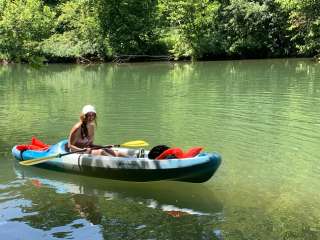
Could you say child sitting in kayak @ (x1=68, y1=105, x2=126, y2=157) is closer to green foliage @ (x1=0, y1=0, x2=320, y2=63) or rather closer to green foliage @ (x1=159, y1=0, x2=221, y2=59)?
green foliage @ (x1=0, y1=0, x2=320, y2=63)

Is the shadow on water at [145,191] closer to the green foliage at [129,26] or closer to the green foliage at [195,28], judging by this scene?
the green foliage at [195,28]

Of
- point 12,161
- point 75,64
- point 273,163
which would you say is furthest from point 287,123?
point 75,64

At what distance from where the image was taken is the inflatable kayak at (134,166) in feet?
25.2

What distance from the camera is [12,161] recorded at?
10133mm

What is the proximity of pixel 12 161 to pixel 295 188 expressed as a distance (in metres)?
5.49

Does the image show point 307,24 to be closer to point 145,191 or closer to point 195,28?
point 195,28

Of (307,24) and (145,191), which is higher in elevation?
(307,24)

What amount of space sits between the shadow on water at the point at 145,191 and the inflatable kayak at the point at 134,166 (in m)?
0.16

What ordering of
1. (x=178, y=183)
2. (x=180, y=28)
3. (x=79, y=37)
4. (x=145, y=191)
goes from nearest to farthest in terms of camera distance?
(x=145, y=191) < (x=178, y=183) < (x=180, y=28) < (x=79, y=37)

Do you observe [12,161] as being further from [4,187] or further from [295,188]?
[295,188]

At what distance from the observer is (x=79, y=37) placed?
4203 cm

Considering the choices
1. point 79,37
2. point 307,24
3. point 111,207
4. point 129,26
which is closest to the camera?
point 111,207

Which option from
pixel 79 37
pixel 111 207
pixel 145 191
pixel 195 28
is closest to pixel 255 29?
pixel 195 28

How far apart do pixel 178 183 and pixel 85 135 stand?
1.89m
